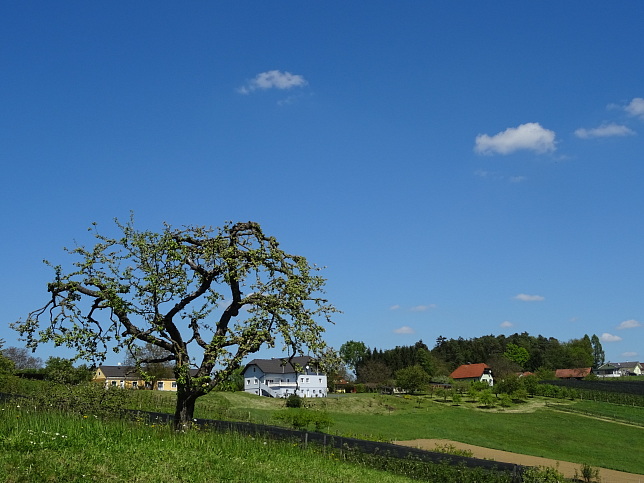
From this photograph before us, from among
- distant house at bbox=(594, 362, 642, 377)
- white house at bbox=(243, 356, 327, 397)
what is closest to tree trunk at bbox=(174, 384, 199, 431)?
white house at bbox=(243, 356, 327, 397)

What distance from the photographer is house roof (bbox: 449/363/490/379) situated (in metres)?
126

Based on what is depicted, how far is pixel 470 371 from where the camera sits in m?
130

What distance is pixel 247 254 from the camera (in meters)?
14.4

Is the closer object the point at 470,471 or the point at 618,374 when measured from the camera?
the point at 470,471

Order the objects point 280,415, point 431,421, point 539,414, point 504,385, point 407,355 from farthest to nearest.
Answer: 1. point 407,355
2. point 504,385
3. point 539,414
4. point 431,421
5. point 280,415

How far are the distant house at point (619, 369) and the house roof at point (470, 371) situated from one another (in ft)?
206

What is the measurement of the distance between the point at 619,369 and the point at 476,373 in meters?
83.9

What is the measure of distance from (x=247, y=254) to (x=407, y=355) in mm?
118209

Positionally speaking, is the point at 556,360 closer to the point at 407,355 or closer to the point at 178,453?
the point at 407,355

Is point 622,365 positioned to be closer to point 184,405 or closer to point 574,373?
point 574,373

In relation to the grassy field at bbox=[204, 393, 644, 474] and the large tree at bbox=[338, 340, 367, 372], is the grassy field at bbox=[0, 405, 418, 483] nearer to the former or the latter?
the grassy field at bbox=[204, 393, 644, 474]

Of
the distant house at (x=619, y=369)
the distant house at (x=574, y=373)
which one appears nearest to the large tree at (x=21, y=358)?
the distant house at (x=574, y=373)

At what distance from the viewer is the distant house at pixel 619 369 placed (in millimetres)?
177875

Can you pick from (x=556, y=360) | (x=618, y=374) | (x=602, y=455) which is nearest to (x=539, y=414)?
(x=602, y=455)
